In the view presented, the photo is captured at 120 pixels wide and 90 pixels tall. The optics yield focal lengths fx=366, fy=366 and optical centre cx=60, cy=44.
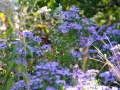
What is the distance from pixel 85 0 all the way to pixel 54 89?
9.01 ft

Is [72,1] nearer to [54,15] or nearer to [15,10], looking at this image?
[54,15]

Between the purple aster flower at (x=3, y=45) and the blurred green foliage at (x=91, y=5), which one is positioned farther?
the blurred green foliage at (x=91, y=5)

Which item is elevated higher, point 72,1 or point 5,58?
point 72,1

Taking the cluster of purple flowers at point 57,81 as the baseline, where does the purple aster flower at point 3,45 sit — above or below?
above

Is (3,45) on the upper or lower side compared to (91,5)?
lower

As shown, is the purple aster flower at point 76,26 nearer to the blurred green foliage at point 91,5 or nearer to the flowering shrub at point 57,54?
the flowering shrub at point 57,54

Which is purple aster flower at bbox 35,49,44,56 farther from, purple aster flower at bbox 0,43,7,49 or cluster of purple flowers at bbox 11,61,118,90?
cluster of purple flowers at bbox 11,61,118,90

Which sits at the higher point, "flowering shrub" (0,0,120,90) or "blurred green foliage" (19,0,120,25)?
"blurred green foliage" (19,0,120,25)

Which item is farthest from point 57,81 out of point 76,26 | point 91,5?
Answer: point 91,5

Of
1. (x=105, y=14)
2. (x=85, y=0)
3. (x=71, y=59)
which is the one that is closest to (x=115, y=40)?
(x=71, y=59)

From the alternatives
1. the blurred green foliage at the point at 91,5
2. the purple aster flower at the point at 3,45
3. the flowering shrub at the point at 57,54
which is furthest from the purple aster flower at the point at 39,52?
the blurred green foliage at the point at 91,5

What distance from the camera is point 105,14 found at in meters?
5.41

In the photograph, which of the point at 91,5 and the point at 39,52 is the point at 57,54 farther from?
the point at 91,5

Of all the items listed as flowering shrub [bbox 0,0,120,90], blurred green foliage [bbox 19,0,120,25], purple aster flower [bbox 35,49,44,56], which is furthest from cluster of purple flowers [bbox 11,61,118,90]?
blurred green foliage [bbox 19,0,120,25]
